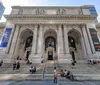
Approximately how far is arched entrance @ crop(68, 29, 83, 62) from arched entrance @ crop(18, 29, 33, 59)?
1319 cm

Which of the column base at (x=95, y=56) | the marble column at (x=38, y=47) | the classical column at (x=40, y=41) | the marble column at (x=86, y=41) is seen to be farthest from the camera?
the classical column at (x=40, y=41)

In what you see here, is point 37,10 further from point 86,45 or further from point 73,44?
point 86,45

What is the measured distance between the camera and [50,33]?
26.4m

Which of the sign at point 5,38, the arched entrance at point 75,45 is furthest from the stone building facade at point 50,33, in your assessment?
the sign at point 5,38

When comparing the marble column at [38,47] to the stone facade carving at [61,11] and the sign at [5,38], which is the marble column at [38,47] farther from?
the stone facade carving at [61,11]

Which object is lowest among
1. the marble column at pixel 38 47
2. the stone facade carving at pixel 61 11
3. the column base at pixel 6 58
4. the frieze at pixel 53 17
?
the column base at pixel 6 58

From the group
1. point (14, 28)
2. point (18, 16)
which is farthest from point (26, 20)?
point (14, 28)

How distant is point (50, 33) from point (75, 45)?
9023mm

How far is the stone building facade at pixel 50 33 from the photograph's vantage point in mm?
20000

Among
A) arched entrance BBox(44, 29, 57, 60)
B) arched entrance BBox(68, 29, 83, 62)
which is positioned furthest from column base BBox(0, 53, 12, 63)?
arched entrance BBox(68, 29, 83, 62)

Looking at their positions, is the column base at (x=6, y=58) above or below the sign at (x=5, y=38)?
below

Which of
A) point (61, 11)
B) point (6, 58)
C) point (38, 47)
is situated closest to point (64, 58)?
point (38, 47)

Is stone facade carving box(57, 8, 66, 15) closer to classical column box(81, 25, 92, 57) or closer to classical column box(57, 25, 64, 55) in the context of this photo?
classical column box(57, 25, 64, 55)

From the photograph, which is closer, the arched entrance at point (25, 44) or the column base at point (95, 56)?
the column base at point (95, 56)
